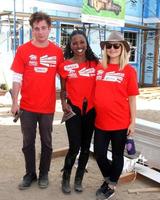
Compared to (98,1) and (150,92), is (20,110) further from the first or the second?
(150,92)

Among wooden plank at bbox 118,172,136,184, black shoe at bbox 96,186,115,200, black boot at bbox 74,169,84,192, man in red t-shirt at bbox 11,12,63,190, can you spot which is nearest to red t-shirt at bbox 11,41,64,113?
man in red t-shirt at bbox 11,12,63,190

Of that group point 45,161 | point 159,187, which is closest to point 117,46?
point 45,161

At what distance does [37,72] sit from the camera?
3957 mm

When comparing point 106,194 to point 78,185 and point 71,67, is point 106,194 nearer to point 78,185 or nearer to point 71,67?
point 78,185

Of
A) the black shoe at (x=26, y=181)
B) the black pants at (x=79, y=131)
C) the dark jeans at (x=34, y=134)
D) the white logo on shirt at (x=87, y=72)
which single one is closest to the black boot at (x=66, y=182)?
the black pants at (x=79, y=131)

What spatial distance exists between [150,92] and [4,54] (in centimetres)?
602

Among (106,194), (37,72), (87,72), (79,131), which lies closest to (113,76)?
(87,72)

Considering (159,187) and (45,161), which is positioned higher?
(45,161)

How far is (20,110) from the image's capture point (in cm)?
408

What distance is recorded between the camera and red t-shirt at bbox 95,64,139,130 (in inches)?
147

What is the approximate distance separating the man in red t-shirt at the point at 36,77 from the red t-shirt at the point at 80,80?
0.68 ft

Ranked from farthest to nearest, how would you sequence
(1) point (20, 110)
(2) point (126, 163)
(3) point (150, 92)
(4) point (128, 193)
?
(3) point (150, 92) → (2) point (126, 163) → (4) point (128, 193) → (1) point (20, 110)

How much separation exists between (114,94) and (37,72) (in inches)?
33.6

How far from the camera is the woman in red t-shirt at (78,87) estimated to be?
384 cm
